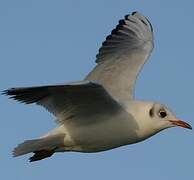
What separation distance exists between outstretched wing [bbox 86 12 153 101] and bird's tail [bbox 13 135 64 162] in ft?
3.39

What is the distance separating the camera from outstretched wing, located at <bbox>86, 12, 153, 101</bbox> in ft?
31.2

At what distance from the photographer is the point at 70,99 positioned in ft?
26.3

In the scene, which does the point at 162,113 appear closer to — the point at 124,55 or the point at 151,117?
the point at 151,117

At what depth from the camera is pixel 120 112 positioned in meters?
8.28

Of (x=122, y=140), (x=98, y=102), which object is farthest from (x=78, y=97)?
(x=122, y=140)

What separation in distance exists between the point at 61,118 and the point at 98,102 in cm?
66

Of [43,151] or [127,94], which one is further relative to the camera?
[127,94]

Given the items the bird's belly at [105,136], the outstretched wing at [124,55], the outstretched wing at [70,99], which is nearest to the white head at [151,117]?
the bird's belly at [105,136]

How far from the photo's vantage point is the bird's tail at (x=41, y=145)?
829 centimetres

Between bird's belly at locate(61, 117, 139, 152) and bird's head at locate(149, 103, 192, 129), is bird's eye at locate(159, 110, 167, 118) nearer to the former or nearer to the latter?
bird's head at locate(149, 103, 192, 129)

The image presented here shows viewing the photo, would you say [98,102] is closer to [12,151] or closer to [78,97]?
[78,97]

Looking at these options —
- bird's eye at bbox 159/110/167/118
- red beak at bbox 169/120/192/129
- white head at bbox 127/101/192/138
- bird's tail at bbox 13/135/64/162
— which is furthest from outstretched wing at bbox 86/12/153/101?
bird's tail at bbox 13/135/64/162

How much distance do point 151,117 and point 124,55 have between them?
2.23m

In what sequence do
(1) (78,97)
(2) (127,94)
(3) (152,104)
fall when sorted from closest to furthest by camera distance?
(1) (78,97)
(3) (152,104)
(2) (127,94)
